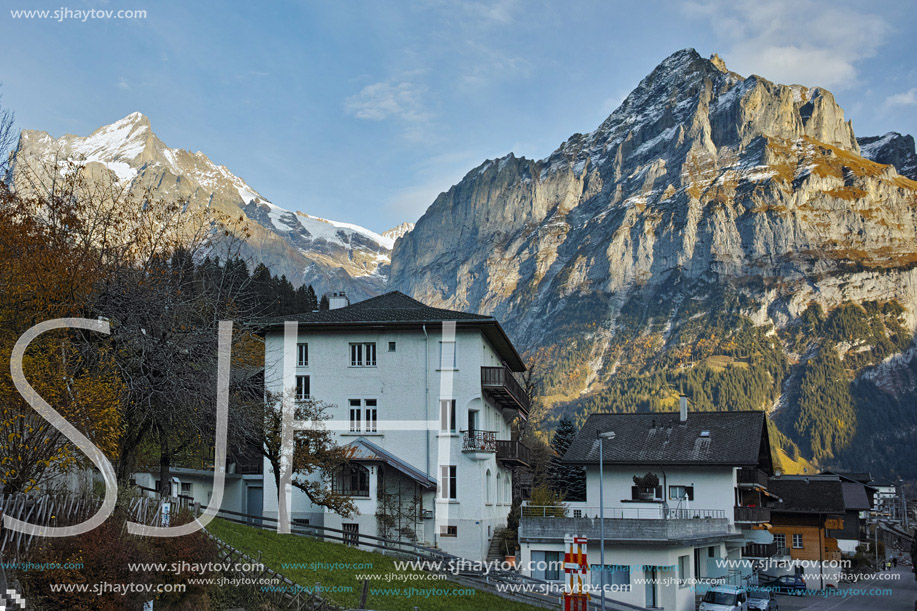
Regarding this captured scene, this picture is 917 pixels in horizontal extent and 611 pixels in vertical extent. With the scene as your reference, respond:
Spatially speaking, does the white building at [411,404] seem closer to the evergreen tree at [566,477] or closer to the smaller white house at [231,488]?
the smaller white house at [231,488]

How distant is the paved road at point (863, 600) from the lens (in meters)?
45.4

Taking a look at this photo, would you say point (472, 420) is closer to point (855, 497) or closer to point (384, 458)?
point (384, 458)

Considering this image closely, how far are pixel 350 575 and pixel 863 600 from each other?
121ft

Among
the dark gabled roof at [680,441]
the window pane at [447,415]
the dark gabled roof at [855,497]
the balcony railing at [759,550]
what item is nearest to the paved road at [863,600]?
the balcony railing at [759,550]

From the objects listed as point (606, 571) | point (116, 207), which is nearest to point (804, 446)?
point (606, 571)

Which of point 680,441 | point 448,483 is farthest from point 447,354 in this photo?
point 680,441

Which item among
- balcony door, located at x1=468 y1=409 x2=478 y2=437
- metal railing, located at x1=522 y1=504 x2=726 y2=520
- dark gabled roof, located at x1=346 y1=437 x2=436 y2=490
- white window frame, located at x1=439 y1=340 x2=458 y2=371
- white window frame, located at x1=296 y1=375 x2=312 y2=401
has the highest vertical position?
white window frame, located at x1=439 y1=340 x2=458 y2=371

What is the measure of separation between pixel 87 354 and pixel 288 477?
16.2 metres

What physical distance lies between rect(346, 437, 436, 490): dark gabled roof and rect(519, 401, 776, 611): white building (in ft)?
16.6

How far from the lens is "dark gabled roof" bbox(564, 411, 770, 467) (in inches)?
1907

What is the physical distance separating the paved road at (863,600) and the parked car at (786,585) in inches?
23.5

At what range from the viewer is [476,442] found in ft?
136

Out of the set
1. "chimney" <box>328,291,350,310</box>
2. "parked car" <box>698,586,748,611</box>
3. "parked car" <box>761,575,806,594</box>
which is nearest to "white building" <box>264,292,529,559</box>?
"chimney" <box>328,291,350,310</box>

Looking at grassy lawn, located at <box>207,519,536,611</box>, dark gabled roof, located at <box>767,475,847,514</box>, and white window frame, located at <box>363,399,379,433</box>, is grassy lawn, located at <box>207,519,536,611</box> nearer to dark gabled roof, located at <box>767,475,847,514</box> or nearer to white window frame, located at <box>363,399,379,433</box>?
white window frame, located at <box>363,399,379,433</box>
